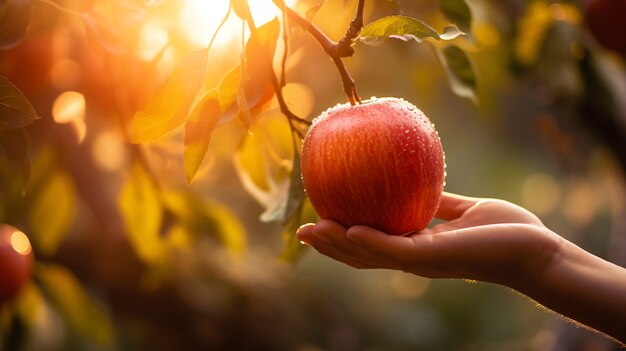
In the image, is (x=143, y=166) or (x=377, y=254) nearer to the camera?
(x=377, y=254)

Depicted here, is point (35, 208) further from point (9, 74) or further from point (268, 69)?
point (268, 69)

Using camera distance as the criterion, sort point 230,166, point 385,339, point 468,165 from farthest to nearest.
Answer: point 468,165
point 385,339
point 230,166

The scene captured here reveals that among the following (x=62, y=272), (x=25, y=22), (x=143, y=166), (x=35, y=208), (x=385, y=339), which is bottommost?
(x=385, y=339)

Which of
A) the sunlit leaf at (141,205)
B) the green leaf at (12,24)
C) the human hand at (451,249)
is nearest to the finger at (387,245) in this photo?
the human hand at (451,249)

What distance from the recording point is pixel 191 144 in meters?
0.64

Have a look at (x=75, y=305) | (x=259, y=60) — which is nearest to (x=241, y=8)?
(x=259, y=60)

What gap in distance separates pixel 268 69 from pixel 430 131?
16 centimetres

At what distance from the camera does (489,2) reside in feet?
4.44

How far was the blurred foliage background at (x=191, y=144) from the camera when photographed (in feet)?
2.75

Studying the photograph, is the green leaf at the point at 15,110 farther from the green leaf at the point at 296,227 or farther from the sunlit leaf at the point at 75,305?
the sunlit leaf at the point at 75,305

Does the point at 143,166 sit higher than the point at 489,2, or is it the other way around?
the point at 489,2

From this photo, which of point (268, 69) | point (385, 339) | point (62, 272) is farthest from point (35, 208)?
point (385, 339)

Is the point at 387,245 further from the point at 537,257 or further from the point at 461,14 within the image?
the point at 461,14

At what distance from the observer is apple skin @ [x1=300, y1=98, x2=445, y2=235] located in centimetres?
68
